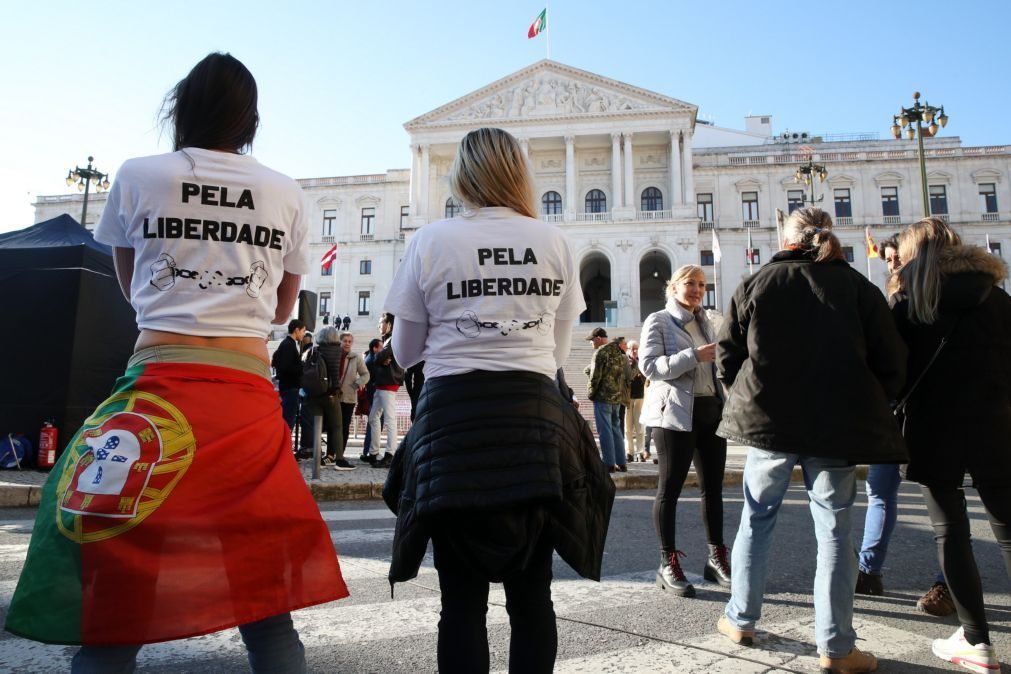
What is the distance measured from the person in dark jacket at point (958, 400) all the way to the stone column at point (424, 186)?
1782 inches

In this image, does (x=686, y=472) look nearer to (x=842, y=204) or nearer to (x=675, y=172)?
(x=675, y=172)

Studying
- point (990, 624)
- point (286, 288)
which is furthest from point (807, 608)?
point (286, 288)

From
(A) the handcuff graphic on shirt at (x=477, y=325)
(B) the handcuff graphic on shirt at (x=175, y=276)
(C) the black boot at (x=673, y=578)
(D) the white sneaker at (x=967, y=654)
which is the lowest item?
(D) the white sneaker at (x=967, y=654)

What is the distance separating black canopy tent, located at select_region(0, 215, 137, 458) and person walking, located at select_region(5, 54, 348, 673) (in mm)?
8574

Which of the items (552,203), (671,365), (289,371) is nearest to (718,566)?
(671,365)

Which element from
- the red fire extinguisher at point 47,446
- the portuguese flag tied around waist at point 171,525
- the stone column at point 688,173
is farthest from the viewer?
the stone column at point 688,173

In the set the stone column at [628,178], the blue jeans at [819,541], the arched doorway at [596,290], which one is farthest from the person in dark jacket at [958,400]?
the arched doorway at [596,290]

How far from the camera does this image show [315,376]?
9.14 meters

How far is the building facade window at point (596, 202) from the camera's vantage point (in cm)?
4806

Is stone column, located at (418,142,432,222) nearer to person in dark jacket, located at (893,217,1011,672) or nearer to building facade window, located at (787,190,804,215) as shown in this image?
building facade window, located at (787,190,804,215)

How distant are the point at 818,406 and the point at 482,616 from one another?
5.83ft

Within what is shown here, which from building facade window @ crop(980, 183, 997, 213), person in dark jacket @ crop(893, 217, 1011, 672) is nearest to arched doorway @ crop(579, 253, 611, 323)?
building facade window @ crop(980, 183, 997, 213)

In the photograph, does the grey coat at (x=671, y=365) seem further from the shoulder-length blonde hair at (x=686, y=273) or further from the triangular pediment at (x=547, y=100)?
the triangular pediment at (x=547, y=100)

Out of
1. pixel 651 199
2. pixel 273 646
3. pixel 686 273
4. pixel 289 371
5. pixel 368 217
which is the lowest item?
pixel 273 646
